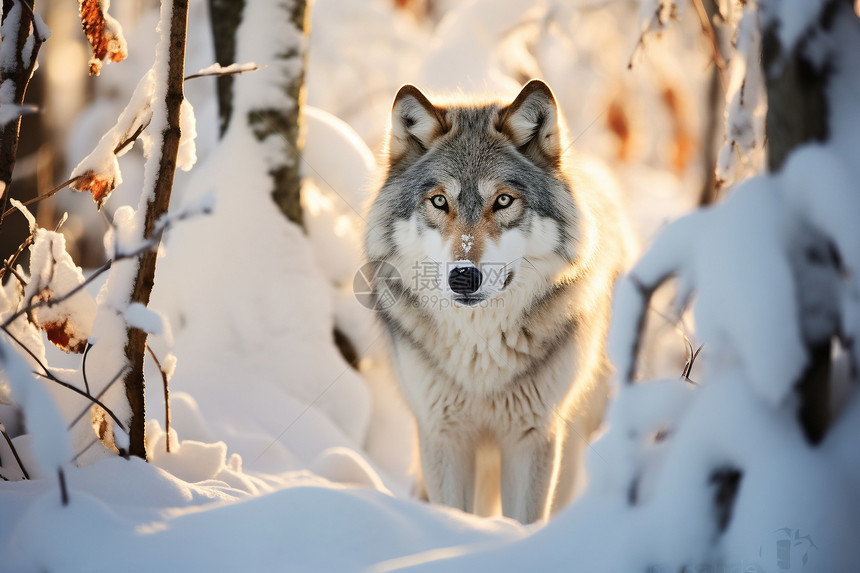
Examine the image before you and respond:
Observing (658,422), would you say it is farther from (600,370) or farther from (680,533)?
(600,370)

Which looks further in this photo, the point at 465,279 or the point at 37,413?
the point at 465,279

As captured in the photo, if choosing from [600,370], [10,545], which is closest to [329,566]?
[10,545]

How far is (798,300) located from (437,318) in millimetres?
1909

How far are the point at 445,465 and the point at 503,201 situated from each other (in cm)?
135

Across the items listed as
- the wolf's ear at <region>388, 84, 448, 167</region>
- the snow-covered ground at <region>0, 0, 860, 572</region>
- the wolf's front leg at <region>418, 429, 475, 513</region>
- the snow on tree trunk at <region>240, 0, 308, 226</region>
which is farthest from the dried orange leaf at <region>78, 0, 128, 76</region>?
the snow on tree trunk at <region>240, 0, 308, 226</region>

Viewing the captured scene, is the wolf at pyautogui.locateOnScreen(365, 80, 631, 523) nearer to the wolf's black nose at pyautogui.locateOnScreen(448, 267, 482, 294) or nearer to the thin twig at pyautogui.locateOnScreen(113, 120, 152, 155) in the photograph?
the wolf's black nose at pyautogui.locateOnScreen(448, 267, 482, 294)

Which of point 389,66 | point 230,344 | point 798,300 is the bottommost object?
point 230,344

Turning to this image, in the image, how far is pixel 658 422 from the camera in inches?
52.3

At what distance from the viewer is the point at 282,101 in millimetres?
4367

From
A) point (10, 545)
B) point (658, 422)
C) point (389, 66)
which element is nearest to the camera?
point (658, 422)

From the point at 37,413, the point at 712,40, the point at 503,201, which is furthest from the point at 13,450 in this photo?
the point at 712,40

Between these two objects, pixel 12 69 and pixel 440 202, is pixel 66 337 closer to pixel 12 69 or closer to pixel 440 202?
pixel 12 69

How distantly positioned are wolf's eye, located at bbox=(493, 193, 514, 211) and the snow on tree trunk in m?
2.10

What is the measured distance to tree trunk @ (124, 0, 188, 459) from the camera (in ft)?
6.81
